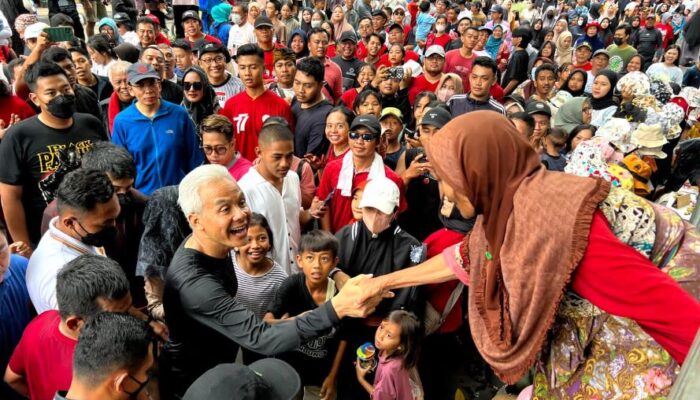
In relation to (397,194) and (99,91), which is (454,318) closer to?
(397,194)

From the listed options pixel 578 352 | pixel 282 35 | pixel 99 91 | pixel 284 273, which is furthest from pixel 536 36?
pixel 578 352

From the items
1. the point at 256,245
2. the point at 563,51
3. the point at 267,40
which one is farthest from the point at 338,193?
the point at 563,51

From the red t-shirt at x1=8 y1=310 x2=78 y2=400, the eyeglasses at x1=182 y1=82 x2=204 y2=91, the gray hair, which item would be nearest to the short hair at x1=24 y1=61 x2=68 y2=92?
the eyeglasses at x1=182 y1=82 x2=204 y2=91

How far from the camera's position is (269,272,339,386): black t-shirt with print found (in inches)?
122

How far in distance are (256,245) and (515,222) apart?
1.81m

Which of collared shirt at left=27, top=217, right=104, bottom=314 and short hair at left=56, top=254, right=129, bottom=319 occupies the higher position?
short hair at left=56, top=254, right=129, bottom=319

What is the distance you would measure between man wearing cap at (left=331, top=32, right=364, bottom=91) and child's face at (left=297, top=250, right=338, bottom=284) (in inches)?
181

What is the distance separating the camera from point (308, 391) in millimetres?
3430

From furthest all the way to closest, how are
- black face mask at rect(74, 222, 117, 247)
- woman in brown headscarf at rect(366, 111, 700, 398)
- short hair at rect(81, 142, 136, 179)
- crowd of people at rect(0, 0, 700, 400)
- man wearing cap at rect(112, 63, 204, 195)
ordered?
man wearing cap at rect(112, 63, 204, 195) < short hair at rect(81, 142, 136, 179) < black face mask at rect(74, 222, 117, 247) < crowd of people at rect(0, 0, 700, 400) < woman in brown headscarf at rect(366, 111, 700, 398)

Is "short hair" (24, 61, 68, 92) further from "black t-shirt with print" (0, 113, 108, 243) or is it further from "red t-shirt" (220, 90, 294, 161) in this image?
"red t-shirt" (220, 90, 294, 161)

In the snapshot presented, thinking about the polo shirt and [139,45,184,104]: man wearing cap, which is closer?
the polo shirt

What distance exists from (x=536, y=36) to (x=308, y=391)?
441 inches

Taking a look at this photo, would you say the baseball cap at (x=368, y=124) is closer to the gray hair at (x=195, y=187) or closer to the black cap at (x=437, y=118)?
the black cap at (x=437, y=118)

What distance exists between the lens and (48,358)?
2.04 metres
